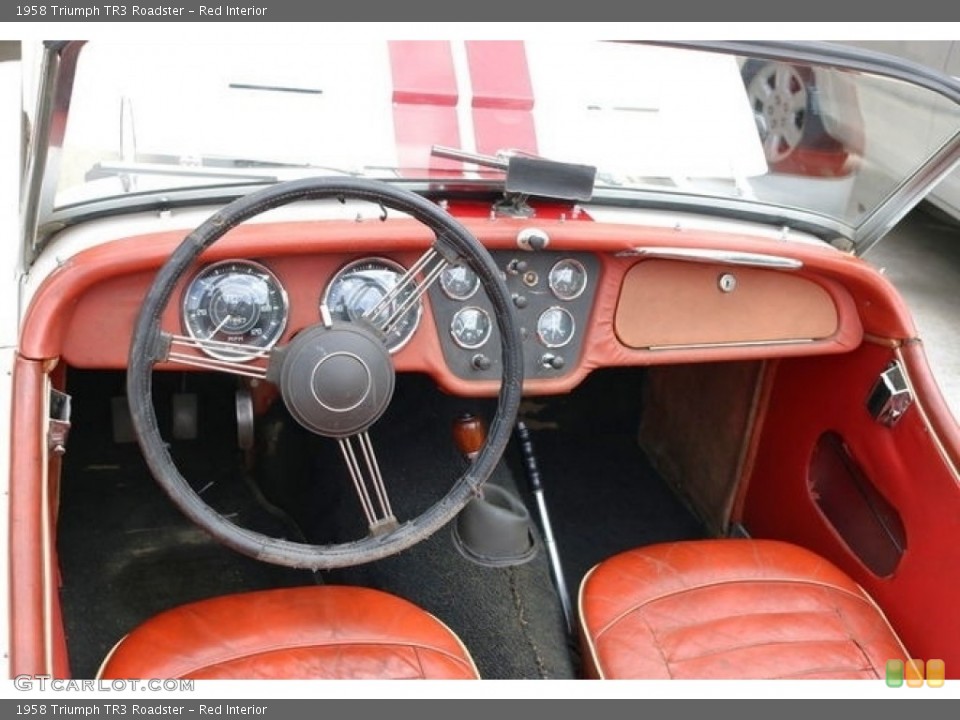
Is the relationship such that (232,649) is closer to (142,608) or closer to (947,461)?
(142,608)

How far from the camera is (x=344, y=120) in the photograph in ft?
7.06

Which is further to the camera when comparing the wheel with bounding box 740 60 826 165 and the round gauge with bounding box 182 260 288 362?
the wheel with bounding box 740 60 826 165

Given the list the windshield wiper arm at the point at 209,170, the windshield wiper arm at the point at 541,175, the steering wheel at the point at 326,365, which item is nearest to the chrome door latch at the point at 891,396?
the windshield wiper arm at the point at 541,175

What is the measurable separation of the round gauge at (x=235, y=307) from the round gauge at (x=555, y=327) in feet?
1.77

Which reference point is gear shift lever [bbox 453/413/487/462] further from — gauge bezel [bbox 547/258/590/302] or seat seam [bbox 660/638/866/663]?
seat seam [bbox 660/638/866/663]

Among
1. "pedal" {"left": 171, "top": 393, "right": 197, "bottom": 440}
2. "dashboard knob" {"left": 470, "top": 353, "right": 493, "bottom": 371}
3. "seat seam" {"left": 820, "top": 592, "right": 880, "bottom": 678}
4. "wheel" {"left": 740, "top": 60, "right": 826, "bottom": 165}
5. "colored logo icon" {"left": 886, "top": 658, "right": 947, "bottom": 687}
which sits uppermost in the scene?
"wheel" {"left": 740, "top": 60, "right": 826, "bottom": 165}

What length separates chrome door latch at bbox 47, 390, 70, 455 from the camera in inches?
68.9

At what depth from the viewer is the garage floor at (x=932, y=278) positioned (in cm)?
435

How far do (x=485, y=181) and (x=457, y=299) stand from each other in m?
0.26

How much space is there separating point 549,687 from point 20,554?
87cm

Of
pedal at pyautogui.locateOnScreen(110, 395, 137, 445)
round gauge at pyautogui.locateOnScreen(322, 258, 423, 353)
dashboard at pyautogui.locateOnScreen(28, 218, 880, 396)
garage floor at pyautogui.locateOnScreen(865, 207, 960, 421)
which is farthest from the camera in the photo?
garage floor at pyautogui.locateOnScreen(865, 207, 960, 421)

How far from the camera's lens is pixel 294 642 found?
1785mm

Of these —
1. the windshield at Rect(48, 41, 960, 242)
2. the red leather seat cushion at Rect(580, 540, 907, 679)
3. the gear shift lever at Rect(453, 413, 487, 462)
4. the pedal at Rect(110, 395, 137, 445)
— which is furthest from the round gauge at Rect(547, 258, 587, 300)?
the pedal at Rect(110, 395, 137, 445)

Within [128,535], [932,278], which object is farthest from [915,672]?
[932,278]
